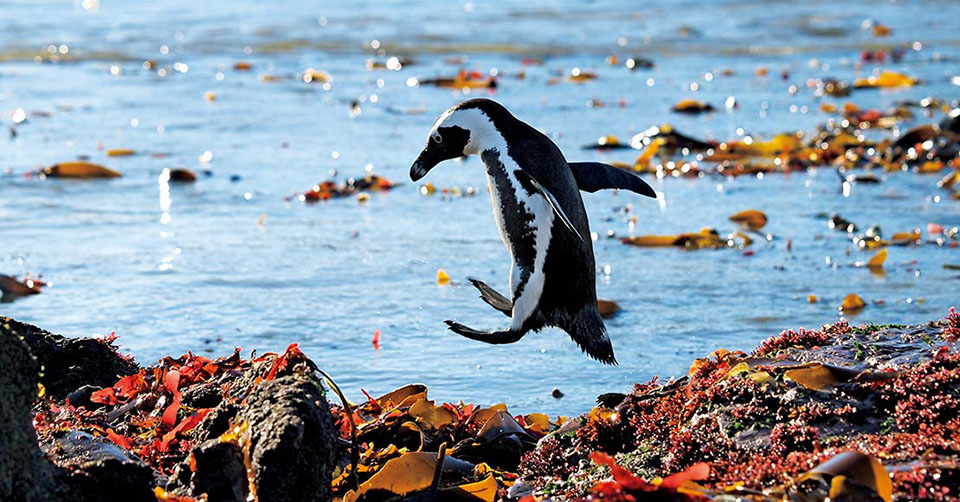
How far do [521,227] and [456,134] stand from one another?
0.50m

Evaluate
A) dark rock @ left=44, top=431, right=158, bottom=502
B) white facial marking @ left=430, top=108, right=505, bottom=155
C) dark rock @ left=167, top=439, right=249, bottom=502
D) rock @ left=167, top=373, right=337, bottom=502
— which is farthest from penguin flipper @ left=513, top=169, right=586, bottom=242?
dark rock @ left=44, top=431, right=158, bottom=502

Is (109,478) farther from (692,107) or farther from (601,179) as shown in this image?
(692,107)

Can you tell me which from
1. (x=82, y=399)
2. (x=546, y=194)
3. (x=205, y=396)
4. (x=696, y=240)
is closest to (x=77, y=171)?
(x=696, y=240)

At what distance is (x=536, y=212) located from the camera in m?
5.24

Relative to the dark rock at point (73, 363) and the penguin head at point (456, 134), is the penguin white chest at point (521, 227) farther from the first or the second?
the dark rock at point (73, 363)

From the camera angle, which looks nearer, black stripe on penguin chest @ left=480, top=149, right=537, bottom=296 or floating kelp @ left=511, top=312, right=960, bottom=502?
floating kelp @ left=511, top=312, right=960, bottom=502

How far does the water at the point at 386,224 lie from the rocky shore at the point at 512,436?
3.96 ft

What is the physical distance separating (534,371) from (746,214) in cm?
394

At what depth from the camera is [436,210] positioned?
10648 millimetres

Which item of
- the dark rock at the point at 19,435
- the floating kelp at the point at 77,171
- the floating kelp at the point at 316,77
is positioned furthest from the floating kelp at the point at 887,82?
the dark rock at the point at 19,435

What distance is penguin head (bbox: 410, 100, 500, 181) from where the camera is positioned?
17.6 feet

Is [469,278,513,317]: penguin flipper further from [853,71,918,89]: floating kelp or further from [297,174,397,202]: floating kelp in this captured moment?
[853,71,918,89]: floating kelp

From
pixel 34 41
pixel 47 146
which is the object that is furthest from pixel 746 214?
pixel 34 41

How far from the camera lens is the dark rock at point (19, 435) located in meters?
3.71
